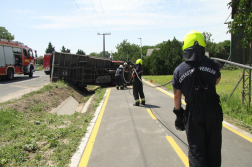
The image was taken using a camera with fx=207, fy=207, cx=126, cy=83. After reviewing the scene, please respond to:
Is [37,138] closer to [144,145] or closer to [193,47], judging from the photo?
[144,145]

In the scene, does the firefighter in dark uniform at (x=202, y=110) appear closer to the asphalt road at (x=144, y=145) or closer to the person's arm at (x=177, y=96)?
the person's arm at (x=177, y=96)

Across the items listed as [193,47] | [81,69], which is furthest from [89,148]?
[81,69]

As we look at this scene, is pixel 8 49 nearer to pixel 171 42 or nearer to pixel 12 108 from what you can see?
pixel 12 108

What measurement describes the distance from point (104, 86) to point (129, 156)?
14.4m

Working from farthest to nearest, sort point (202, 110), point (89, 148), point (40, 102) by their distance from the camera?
point (40, 102) < point (89, 148) < point (202, 110)

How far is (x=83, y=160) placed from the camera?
422 cm

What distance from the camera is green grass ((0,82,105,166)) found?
159 inches

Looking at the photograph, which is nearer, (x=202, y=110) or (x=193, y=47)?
(x=202, y=110)

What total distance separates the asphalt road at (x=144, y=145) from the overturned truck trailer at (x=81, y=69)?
8744 mm

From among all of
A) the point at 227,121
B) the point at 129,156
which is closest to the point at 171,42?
the point at 227,121

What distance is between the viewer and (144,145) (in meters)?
4.93

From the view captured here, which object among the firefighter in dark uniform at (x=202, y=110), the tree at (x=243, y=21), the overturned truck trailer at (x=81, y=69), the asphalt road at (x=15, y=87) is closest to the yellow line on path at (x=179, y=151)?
the firefighter in dark uniform at (x=202, y=110)

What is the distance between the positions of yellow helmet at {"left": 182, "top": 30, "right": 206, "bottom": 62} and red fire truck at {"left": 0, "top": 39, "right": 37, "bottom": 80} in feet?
66.5

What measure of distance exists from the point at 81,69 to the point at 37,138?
11408 millimetres
